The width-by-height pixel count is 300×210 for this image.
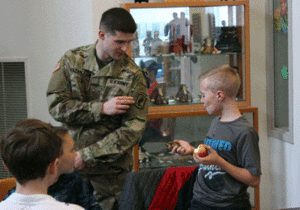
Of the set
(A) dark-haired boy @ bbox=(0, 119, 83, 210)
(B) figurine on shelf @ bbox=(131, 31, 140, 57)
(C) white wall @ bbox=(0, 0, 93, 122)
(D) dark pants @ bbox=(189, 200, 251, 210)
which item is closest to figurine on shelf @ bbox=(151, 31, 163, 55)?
(B) figurine on shelf @ bbox=(131, 31, 140, 57)

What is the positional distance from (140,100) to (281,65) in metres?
1.78

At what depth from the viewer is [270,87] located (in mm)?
Answer: 3250

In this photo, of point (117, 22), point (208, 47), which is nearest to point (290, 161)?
point (208, 47)

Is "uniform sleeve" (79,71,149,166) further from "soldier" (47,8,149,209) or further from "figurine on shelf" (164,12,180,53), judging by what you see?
"figurine on shelf" (164,12,180,53)

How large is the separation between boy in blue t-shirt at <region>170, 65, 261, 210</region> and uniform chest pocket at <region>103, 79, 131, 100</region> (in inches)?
14.9

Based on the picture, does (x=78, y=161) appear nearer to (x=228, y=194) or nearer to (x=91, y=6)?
(x=228, y=194)

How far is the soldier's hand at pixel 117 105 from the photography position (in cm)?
168

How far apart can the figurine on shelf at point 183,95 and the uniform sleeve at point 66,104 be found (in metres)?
1.56

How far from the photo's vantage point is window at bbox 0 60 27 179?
11.5 feet

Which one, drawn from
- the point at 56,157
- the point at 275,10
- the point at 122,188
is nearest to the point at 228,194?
the point at 122,188

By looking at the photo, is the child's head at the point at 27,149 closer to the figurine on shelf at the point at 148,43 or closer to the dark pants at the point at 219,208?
the dark pants at the point at 219,208

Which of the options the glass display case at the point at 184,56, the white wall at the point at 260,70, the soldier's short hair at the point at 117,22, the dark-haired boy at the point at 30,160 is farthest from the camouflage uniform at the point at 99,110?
the white wall at the point at 260,70

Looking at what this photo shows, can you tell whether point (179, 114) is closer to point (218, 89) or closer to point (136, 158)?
point (136, 158)

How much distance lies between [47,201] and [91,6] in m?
2.51
